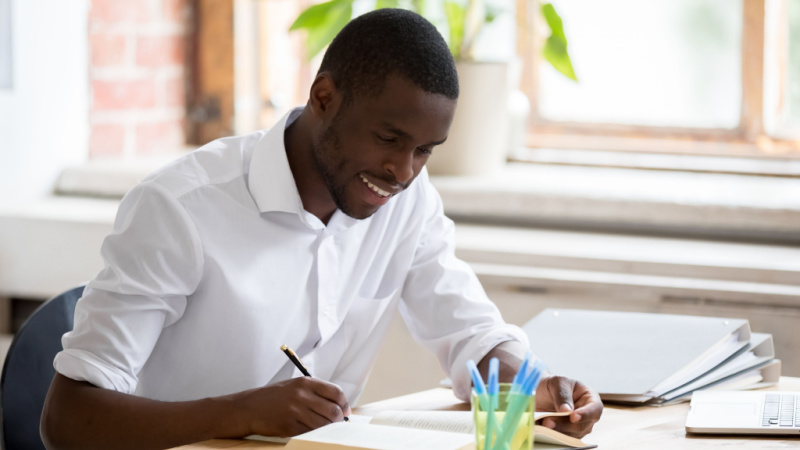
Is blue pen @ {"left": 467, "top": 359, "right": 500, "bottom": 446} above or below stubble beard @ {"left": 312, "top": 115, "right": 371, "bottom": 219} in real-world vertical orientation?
below

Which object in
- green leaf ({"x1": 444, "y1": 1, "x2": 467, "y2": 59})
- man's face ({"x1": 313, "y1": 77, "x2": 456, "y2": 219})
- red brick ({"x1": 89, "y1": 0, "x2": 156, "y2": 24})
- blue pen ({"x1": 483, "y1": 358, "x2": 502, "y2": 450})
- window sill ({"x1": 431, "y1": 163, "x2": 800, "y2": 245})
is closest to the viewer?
blue pen ({"x1": 483, "y1": 358, "x2": 502, "y2": 450})

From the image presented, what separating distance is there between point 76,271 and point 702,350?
1378 millimetres

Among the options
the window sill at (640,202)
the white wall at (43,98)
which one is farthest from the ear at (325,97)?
the white wall at (43,98)

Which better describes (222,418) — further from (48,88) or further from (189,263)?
(48,88)

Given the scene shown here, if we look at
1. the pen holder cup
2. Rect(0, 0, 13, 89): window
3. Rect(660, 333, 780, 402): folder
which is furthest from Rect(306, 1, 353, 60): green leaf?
the pen holder cup

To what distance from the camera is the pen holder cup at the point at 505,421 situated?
961mm

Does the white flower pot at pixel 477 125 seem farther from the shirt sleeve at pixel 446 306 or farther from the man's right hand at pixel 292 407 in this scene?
the man's right hand at pixel 292 407

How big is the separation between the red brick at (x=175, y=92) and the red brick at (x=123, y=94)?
5cm

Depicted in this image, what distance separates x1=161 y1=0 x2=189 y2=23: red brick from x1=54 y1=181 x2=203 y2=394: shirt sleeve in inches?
56.9

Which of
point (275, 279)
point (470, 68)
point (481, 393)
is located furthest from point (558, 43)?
point (481, 393)

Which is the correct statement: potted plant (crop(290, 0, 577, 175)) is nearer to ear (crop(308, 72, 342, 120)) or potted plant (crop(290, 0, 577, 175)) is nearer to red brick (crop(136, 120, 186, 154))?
red brick (crop(136, 120, 186, 154))

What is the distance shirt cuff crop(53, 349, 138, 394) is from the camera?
1.22 metres

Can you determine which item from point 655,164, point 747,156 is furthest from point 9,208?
point 747,156

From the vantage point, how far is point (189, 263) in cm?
131
